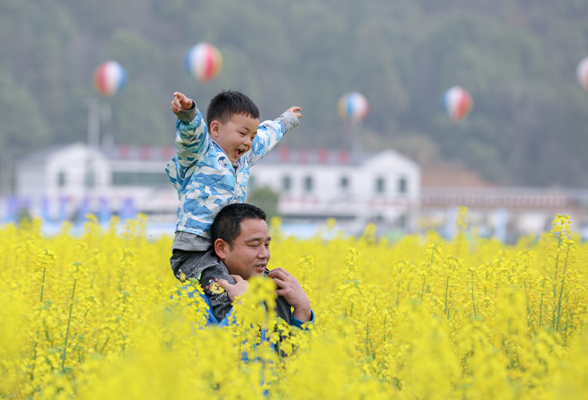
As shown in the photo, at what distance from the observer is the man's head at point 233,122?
411 cm

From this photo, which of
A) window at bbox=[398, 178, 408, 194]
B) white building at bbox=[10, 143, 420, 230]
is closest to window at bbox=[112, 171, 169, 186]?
white building at bbox=[10, 143, 420, 230]

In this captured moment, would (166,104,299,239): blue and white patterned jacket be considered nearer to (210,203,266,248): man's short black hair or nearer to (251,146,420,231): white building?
(210,203,266,248): man's short black hair

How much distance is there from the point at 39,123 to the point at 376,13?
1796 inches

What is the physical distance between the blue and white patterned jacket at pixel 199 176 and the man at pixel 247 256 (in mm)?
78

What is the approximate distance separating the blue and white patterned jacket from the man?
0.26 feet

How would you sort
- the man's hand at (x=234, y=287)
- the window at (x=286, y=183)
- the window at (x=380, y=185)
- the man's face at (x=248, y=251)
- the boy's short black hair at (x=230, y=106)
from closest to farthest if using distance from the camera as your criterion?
the man's hand at (x=234, y=287)
the man's face at (x=248, y=251)
the boy's short black hair at (x=230, y=106)
the window at (x=286, y=183)
the window at (x=380, y=185)

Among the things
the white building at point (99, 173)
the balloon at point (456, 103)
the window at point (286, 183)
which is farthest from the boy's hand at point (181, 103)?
the balloon at point (456, 103)

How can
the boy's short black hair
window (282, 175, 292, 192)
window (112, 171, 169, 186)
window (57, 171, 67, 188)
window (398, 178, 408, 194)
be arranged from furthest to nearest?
1. window (398, 178, 408, 194)
2. window (282, 175, 292, 192)
3. window (57, 171, 67, 188)
4. window (112, 171, 169, 186)
5. the boy's short black hair

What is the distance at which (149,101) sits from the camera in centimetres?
6781

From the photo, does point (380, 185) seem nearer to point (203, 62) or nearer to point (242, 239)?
point (203, 62)

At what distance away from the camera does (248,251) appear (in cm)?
387

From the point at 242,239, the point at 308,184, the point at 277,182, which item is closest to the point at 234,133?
the point at 242,239

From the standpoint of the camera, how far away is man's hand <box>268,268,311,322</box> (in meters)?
3.75

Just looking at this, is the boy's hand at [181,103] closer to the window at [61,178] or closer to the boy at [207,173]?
the boy at [207,173]
